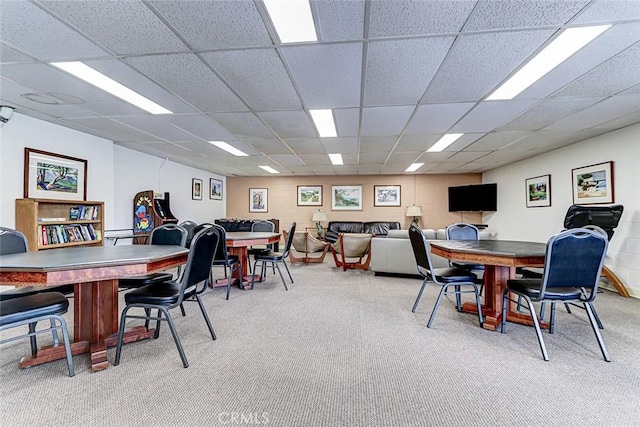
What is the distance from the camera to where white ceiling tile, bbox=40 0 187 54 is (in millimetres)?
1756

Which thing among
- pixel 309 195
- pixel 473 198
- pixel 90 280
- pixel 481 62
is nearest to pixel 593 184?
pixel 473 198

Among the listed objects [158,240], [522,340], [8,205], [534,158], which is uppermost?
[534,158]

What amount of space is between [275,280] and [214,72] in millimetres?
3183

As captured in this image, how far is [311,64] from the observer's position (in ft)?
7.93

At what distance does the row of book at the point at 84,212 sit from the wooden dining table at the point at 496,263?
4.94 metres

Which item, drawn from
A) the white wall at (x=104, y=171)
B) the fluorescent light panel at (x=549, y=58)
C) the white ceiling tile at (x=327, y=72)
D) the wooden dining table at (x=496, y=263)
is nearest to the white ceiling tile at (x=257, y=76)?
the white ceiling tile at (x=327, y=72)

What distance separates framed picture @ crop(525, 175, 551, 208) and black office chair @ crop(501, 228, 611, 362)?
4.26 m

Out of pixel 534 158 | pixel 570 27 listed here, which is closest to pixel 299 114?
pixel 570 27

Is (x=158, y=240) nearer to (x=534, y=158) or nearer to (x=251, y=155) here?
(x=251, y=155)

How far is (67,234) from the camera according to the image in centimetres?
400

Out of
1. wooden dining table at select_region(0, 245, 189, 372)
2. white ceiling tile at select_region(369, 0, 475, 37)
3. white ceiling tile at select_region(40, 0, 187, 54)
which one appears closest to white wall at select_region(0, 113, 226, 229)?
wooden dining table at select_region(0, 245, 189, 372)

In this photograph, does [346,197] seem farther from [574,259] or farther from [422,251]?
[574,259]

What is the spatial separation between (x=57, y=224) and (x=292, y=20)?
4216mm

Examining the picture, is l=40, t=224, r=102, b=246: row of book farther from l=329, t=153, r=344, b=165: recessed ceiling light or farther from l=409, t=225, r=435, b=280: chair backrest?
l=409, t=225, r=435, b=280: chair backrest
